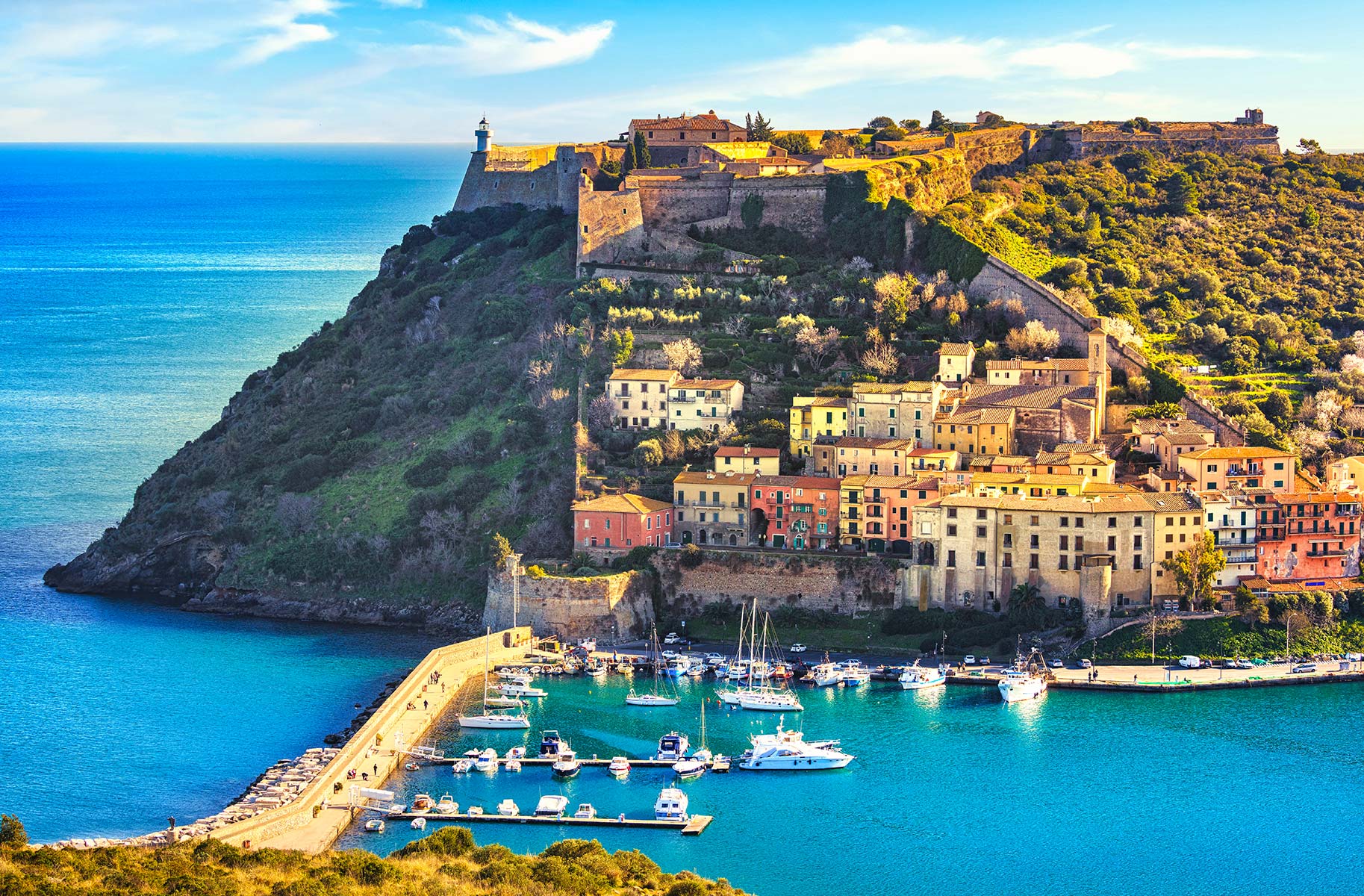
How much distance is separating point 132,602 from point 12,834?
93.3ft

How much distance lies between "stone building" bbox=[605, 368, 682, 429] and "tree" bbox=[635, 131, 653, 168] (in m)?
16.5

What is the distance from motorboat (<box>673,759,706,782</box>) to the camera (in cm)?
4594

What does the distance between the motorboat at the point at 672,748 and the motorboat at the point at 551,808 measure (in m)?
3.56

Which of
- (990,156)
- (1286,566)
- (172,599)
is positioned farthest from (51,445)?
(1286,566)

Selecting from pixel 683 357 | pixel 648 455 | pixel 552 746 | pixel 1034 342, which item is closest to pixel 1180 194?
pixel 1034 342

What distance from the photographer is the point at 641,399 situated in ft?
206

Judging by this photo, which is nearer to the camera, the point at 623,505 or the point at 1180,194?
the point at 623,505

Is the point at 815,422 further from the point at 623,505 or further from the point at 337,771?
the point at 337,771

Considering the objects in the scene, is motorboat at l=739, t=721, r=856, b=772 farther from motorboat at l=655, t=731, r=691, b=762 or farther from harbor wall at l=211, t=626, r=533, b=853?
harbor wall at l=211, t=626, r=533, b=853

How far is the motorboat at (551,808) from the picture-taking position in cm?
4347

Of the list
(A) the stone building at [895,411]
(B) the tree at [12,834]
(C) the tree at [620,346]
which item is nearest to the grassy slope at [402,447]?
(C) the tree at [620,346]

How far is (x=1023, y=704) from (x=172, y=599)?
28.0 metres

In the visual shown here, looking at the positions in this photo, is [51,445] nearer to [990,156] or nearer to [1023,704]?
[990,156]

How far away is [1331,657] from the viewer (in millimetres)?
52500
